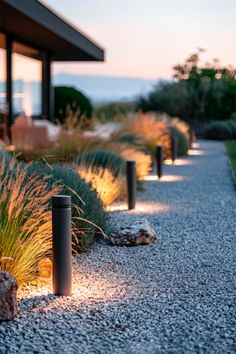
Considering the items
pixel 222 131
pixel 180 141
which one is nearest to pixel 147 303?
pixel 180 141

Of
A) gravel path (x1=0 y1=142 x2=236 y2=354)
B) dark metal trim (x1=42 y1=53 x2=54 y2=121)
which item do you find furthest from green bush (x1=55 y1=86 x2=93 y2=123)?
gravel path (x1=0 y1=142 x2=236 y2=354)

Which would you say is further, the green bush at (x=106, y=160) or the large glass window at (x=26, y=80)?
the large glass window at (x=26, y=80)

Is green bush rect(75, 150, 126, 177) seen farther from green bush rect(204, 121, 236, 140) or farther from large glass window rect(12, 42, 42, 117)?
green bush rect(204, 121, 236, 140)

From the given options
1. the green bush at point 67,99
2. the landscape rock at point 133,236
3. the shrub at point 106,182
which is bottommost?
the landscape rock at point 133,236

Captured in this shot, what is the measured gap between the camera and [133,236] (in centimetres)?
722

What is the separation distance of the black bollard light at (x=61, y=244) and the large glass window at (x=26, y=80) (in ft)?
46.8

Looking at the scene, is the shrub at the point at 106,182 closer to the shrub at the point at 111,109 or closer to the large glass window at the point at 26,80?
the large glass window at the point at 26,80

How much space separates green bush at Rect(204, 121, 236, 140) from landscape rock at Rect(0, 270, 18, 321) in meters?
28.5

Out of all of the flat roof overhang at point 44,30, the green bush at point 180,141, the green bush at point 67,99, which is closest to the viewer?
the flat roof overhang at point 44,30

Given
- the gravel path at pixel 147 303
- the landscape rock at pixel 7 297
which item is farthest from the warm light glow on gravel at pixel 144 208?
the landscape rock at pixel 7 297

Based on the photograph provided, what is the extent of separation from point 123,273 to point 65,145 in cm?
697

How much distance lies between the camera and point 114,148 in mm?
12891

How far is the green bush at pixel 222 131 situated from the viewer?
32.7 m

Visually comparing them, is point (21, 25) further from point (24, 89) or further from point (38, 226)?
point (38, 226)
